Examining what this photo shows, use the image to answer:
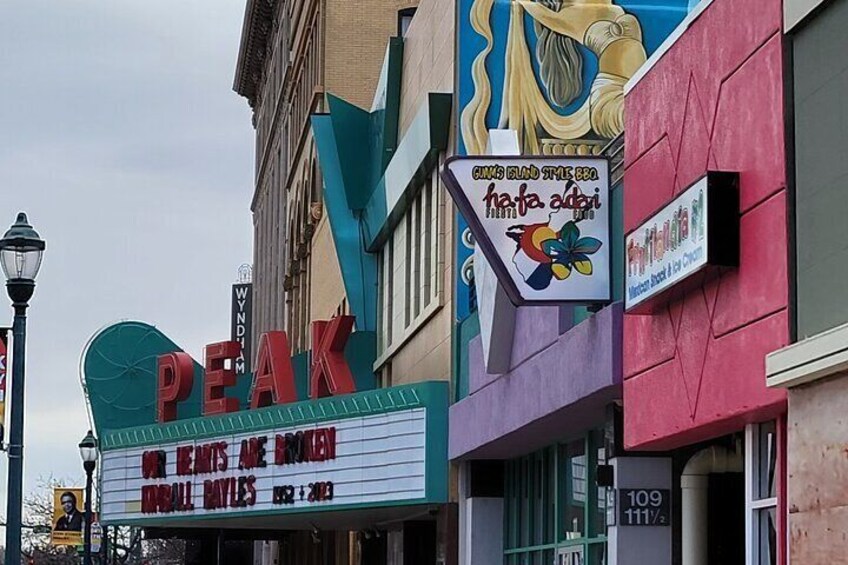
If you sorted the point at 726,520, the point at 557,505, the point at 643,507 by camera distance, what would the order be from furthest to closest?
1. the point at 557,505
2. the point at 643,507
3. the point at 726,520

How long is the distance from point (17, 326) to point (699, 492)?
703cm

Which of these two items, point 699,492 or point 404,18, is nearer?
point 699,492

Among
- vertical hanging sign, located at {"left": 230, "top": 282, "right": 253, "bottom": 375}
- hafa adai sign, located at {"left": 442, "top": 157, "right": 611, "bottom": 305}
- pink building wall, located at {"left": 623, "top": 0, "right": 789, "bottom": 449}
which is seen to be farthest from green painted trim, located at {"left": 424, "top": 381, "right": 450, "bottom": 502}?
vertical hanging sign, located at {"left": 230, "top": 282, "right": 253, "bottom": 375}

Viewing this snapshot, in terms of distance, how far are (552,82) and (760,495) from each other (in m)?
11.2

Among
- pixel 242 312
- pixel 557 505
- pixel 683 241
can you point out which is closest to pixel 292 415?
pixel 557 505

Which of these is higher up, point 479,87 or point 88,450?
point 479,87

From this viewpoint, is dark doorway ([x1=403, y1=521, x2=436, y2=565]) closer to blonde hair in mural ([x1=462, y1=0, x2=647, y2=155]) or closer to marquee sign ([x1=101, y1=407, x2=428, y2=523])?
marquee sign ([x1=101, y1=407, x2=428, y2=523])

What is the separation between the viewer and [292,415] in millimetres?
26031

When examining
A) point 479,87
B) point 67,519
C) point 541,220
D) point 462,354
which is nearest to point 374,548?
point 462,354

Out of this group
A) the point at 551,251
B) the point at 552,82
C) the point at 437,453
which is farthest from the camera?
the point at 552,82

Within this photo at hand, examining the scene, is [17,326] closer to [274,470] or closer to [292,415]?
[292,415]

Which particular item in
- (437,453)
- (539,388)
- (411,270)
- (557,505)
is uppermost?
(411,270)

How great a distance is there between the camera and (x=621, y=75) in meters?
22.6

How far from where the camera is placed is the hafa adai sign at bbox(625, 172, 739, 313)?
11.4 metres
